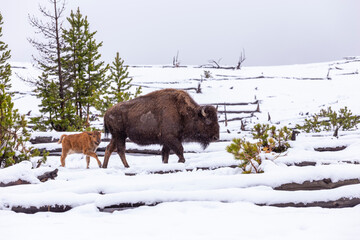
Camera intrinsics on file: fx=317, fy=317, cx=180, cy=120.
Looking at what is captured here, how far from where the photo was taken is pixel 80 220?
3.41m

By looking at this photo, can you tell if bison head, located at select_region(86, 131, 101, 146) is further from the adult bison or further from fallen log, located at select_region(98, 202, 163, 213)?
fallen log, located at select_region(98, 202, 163, 213)

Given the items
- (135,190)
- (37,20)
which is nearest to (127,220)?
(135,190)

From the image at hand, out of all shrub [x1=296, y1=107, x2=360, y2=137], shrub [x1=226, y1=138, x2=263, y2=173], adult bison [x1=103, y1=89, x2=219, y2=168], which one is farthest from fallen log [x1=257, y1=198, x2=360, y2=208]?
shrub [x1=296, y1=107, x2=360, y2=137]

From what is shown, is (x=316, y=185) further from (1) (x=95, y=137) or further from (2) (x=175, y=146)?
→ (1) (x=95, y=137)

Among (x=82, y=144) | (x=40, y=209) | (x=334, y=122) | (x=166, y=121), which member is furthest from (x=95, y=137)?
(x=334, y=122)

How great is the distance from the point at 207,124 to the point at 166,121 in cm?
108

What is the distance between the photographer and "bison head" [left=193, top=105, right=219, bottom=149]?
8.23 m

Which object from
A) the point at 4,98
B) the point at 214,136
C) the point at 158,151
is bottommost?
the point at 158,151

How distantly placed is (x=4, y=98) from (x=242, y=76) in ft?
126

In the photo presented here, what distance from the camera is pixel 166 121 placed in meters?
8.09

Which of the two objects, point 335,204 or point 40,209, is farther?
point 40,209

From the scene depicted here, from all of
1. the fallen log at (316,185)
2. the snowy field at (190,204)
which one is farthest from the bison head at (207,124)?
the fallen log at (316,185)

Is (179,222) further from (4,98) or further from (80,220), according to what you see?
(4,98)

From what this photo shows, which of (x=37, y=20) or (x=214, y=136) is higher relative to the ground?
(x=37, y=20)
